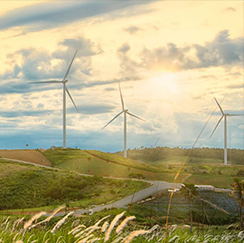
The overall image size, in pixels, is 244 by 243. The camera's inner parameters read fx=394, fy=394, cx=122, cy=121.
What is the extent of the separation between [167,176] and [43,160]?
18248 millimetres

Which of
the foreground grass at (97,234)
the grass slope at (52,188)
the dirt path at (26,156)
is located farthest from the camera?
the dirt path at (26,156)

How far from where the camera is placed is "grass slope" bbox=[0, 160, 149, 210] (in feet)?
114

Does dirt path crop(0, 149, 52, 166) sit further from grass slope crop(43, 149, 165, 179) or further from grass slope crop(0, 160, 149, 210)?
grass slope crop(0, 160, 149, 210)

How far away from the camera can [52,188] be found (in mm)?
37719

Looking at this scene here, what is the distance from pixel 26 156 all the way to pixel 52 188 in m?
17.4

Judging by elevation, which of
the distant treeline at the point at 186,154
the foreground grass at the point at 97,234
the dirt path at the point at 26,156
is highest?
the foreground grass at the point at 97,234

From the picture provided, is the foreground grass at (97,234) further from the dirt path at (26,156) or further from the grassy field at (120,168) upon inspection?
the dirt path at (26,156)

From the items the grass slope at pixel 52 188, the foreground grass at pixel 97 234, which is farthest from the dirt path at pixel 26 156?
the foreground grass at pixel 97 234

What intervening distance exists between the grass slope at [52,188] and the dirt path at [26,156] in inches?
348

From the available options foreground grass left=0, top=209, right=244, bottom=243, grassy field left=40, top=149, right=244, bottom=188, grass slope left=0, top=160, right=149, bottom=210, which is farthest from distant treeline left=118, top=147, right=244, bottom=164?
foreground grass left=0, top=209, right=244, bottom=243

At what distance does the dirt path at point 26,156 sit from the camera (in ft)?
173

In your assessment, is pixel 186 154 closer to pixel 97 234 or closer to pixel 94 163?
pixel 94 163

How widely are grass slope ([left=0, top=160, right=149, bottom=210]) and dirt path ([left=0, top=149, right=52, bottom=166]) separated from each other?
29.0 ft

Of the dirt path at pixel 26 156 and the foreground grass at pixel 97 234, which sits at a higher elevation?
the foreground grass at pixel 97 234
